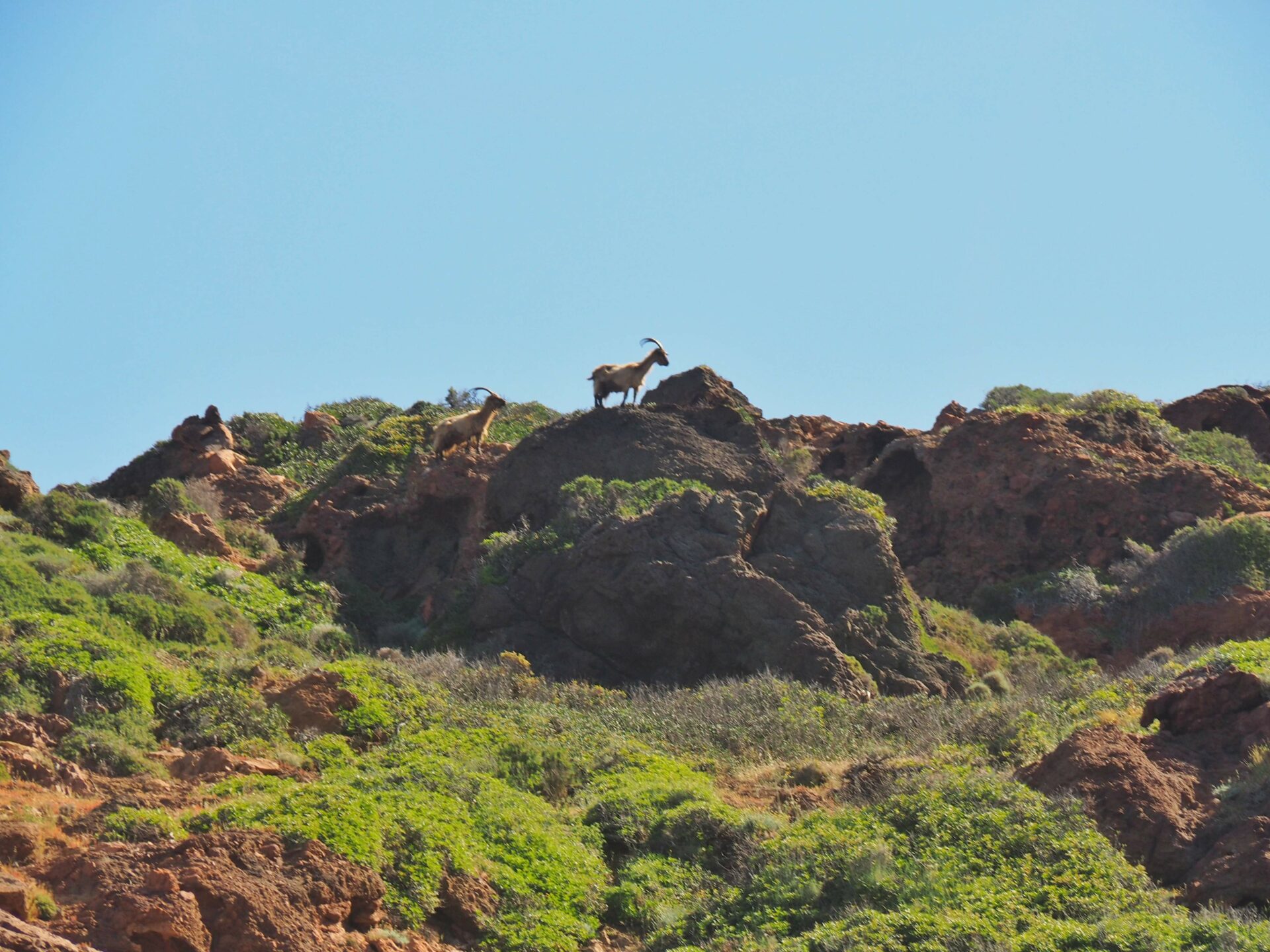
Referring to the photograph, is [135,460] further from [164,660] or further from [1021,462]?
[1021,462]

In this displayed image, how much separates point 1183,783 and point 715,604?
8001 millimetres

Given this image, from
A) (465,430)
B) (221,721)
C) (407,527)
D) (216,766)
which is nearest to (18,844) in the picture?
(216,766)

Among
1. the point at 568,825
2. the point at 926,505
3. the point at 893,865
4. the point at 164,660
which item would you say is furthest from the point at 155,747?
the point at 926,505

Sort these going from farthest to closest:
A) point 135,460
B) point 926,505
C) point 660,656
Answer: point 135,460, point 926,505, point 660,656

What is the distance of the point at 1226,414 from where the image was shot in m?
29.9

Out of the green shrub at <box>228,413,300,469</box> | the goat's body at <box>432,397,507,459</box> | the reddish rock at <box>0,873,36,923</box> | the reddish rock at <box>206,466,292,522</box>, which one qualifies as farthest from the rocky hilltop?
the green shrub at <box>228,413,300,469</box>

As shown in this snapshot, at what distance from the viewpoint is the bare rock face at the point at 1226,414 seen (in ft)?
96.8

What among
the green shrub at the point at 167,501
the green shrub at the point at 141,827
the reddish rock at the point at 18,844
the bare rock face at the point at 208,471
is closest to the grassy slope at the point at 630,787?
the green shrub at the point at 141,827

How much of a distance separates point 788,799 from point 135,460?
1998 centimetres

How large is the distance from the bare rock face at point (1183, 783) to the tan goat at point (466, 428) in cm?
1491

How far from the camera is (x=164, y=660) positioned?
1447 centimetres

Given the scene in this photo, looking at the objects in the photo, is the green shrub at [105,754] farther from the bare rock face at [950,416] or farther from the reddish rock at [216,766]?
the bare rock face at [950,416]

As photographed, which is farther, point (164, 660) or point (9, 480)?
point (9, 480)

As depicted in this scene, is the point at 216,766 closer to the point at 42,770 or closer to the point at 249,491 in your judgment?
the point at 42,770
